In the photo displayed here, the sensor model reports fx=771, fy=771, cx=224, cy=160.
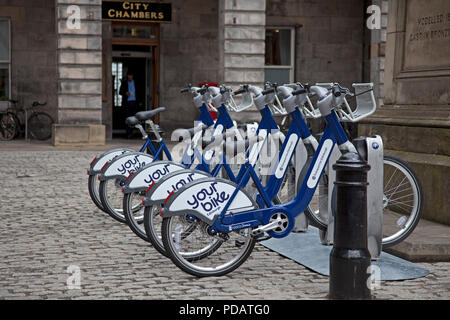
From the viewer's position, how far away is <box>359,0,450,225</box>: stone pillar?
6855 mm

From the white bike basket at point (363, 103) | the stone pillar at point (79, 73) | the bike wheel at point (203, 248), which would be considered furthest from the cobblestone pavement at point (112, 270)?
the stone pillar at point (79, 73)

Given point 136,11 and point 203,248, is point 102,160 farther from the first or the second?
point 136,11

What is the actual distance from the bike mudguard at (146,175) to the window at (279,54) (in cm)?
1613

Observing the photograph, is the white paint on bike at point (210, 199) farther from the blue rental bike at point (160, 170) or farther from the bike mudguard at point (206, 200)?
the blue rental bike at point (160, 170)

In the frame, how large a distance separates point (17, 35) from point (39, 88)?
1495mm

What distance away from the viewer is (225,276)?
5.28 m

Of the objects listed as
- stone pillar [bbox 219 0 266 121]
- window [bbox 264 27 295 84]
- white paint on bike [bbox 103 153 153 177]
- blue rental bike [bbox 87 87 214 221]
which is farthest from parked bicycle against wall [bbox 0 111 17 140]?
white paint on bike [bbox 103 153 153 177]

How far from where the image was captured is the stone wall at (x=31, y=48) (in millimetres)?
20359

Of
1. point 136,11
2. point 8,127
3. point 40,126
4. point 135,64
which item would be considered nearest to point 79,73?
point 8,127

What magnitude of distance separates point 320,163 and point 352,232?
3.38 feet

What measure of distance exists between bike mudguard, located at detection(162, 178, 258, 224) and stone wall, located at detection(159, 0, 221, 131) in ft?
53.3

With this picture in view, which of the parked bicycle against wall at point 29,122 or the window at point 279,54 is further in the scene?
the window at point 279,54

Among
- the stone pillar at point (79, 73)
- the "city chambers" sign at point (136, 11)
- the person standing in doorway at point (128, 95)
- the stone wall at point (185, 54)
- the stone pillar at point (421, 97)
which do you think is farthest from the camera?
the person standing in doorway at point (128, 95)

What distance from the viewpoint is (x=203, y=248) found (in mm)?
5492
